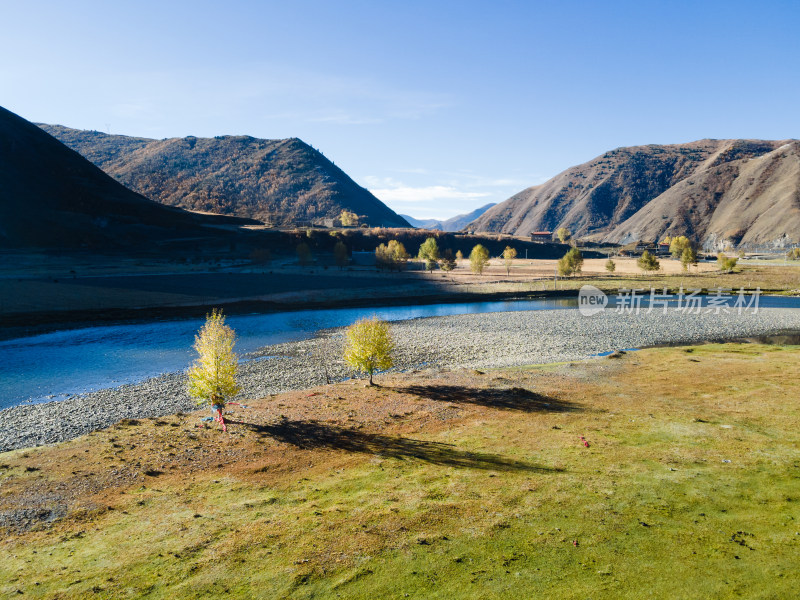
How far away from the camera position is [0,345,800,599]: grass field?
1473 centimetres

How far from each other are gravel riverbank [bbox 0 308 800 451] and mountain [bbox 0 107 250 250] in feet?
421

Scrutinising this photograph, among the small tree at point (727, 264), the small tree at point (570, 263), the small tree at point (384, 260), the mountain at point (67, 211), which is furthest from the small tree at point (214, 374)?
the small tree at point (727, 264)

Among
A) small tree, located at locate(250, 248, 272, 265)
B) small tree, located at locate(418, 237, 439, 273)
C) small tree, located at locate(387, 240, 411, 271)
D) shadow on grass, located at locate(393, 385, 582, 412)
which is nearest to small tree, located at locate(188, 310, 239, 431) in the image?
shadow on grass, located at locate(393, 385, 582, 412)

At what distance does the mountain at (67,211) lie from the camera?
494 ft

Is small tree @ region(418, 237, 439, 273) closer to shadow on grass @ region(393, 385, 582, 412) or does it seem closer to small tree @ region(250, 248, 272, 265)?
small tree @ region(250, 248, 272, 265)

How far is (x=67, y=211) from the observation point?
167500 millimetres

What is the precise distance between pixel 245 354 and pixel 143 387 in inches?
537

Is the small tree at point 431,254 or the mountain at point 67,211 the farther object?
the mountain at point 67,211

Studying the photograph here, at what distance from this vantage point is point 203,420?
31.1 m

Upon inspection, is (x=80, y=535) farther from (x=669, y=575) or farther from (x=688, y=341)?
(x=688, y=341)

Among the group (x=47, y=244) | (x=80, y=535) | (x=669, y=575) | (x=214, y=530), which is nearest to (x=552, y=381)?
(x=669, y=575)

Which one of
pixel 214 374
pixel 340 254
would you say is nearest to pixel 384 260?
pixel 340 254

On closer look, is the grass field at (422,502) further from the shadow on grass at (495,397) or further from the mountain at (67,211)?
the mountain at (67,211)

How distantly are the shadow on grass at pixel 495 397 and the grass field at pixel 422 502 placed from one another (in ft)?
0.94
